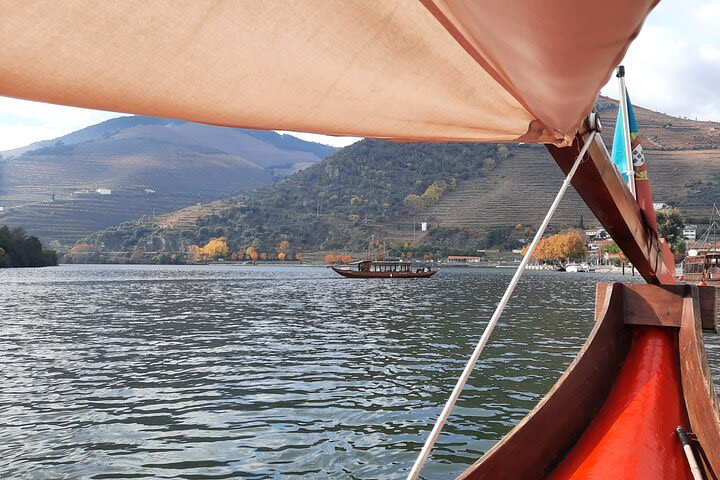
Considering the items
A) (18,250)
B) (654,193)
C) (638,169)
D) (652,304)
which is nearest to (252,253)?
(18,250)

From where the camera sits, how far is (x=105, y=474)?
295 inches

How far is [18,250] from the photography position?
106 meters

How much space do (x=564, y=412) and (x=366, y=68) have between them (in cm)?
287

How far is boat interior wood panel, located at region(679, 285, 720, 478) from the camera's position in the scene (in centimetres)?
306

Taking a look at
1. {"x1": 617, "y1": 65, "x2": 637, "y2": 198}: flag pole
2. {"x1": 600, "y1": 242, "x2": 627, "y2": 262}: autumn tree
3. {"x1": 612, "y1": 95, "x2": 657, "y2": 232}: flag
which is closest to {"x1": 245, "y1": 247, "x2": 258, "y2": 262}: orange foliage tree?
{"x1": 600, "y1": 242, "x2": 627, "y2": 262}: autumn tree

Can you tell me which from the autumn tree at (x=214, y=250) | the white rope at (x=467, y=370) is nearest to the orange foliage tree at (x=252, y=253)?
the autumn tree at (x=214, y=250)

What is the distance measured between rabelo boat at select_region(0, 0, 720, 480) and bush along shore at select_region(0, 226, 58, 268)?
11908 cm

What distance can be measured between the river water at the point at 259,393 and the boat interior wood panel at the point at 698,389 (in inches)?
155

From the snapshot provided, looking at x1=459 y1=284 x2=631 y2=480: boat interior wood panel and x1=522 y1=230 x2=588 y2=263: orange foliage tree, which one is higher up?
x1=522 y1=230 x2=588 y2=263: orange foliage tree

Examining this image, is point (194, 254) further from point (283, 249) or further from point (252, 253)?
point (283, 249)

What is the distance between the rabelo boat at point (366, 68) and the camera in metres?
1.38

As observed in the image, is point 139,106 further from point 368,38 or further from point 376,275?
point 376,275

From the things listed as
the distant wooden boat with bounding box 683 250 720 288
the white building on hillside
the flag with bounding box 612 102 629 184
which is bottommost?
the distant wooden boat with bounding box 683 250 720 288

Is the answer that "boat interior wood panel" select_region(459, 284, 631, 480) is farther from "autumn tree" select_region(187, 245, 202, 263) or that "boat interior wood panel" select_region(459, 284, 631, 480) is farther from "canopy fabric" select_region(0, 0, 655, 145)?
"autumn tree" select_region(187, 245, 202, 263)
